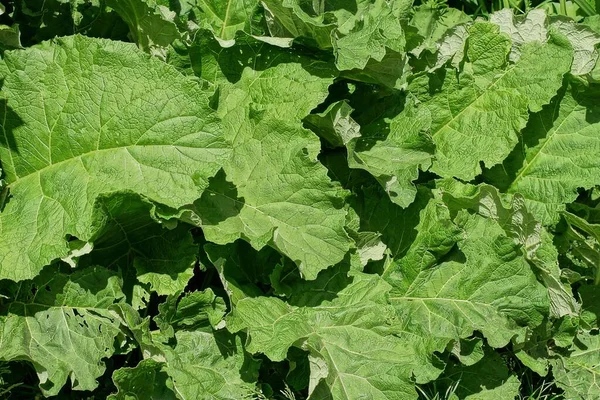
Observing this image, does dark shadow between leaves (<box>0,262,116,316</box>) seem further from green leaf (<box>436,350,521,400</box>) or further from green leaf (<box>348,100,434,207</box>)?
green leaf (<box>436,350,521,400</box>)

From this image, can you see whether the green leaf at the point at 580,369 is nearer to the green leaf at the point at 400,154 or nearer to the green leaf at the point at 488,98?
the green leaf at the point at 488,98

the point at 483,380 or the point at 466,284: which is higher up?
the point at 466,284

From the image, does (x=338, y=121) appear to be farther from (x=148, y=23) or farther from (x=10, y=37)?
(x=10, y=37)

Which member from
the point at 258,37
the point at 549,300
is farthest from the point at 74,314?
the point at 549,300

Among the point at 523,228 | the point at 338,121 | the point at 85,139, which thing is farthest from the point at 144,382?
the point at 523,228

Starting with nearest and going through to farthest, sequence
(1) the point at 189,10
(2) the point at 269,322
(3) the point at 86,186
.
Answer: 1. (3) the point at 86,186
2. (2) the point at 269,322
3. (1) the point at 189,10

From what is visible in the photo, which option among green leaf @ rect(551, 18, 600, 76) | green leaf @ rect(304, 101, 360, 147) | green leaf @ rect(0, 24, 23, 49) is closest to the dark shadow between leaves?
green leaf @ rect(0, 24, 23, 49)

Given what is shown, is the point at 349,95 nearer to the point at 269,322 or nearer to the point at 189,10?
the point at 189,10
